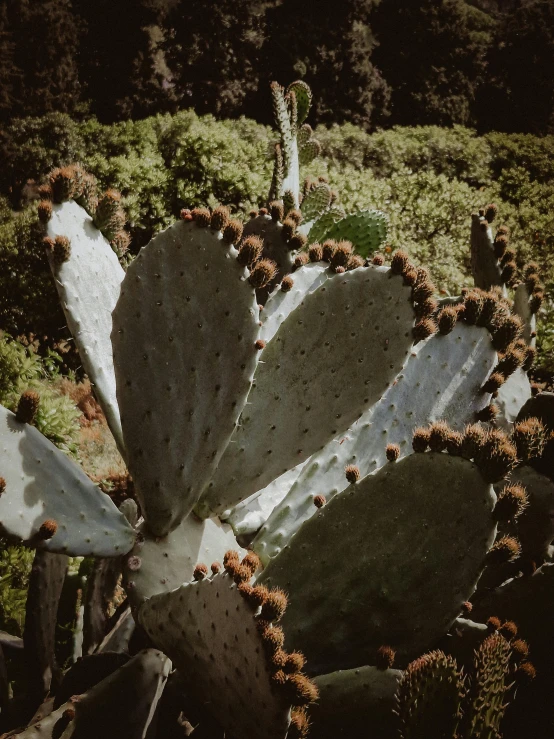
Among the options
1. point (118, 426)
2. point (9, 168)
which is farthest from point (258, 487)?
point (9, 168)

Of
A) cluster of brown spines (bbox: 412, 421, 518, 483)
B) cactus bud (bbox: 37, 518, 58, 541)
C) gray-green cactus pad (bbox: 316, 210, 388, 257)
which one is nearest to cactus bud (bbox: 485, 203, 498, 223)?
gray-green cactus pad (bbox: 316, 210, 388, 257)

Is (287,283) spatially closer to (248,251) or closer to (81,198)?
(248,251)

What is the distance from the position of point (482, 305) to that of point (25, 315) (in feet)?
14.2

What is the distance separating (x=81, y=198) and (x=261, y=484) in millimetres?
894

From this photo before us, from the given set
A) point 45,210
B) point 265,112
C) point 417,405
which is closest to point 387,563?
point 417,405

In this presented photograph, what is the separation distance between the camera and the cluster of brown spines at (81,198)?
135 cm

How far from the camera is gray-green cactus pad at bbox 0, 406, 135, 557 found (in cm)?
113

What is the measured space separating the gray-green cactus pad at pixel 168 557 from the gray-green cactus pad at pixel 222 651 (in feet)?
0.22

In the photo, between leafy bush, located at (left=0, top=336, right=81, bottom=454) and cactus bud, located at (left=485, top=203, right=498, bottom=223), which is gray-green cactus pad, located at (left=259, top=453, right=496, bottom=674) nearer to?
cactus bud, located at (left=485, top=203, right=498, bottom=223)

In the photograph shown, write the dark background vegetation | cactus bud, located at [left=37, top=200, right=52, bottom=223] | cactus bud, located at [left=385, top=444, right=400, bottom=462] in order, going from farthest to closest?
→ the dark background vegetation < cactus bud, located at [left=37, top=200, right=52, bottom=223] < cactus bud, located at [left=385, top=444, right=400, bottom=462]

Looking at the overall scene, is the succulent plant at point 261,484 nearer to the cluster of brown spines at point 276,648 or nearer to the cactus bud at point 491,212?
the cluster of brown spines at point 276,648

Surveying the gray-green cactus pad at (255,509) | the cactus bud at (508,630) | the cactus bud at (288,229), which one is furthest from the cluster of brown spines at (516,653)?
the cactus bud at (288,229)

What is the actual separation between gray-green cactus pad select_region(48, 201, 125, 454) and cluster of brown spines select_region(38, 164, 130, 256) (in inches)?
0.8

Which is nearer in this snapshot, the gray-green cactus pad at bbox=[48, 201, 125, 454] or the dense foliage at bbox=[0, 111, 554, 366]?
the gray-green cactus pad at bbox=[48, 201, 125, 454]
